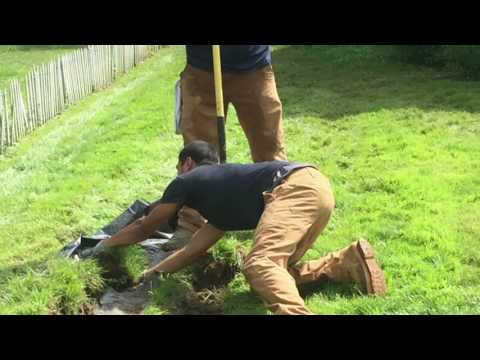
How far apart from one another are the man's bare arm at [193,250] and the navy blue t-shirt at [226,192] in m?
0.18

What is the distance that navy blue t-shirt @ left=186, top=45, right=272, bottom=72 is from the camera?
5254 millimetres

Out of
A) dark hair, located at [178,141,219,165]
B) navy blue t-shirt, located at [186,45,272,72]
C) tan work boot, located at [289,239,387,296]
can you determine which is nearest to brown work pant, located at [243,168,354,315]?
tan work boot, located at [289,239,387,296]

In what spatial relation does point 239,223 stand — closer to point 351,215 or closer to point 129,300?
point 129,300

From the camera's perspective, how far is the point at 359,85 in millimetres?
10688

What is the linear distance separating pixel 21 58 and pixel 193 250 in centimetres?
1636

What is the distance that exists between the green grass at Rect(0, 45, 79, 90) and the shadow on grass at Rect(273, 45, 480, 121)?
6833 mm

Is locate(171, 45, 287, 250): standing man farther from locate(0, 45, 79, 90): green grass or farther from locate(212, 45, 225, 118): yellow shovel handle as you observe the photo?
locate(0, 45, 79, 90): green grass

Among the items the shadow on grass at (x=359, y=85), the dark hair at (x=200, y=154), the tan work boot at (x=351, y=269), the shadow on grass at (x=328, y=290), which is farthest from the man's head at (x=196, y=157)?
the shadow on grass at (x=359, y=85)

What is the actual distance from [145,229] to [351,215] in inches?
79.4

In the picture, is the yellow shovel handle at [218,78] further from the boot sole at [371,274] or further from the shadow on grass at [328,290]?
the boot sole at [371,274]

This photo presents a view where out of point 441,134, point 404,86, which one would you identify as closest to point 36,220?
point 441,134

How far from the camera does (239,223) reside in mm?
4238

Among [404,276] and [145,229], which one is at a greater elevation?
[145,229]

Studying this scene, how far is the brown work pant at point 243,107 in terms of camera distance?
5344mm
